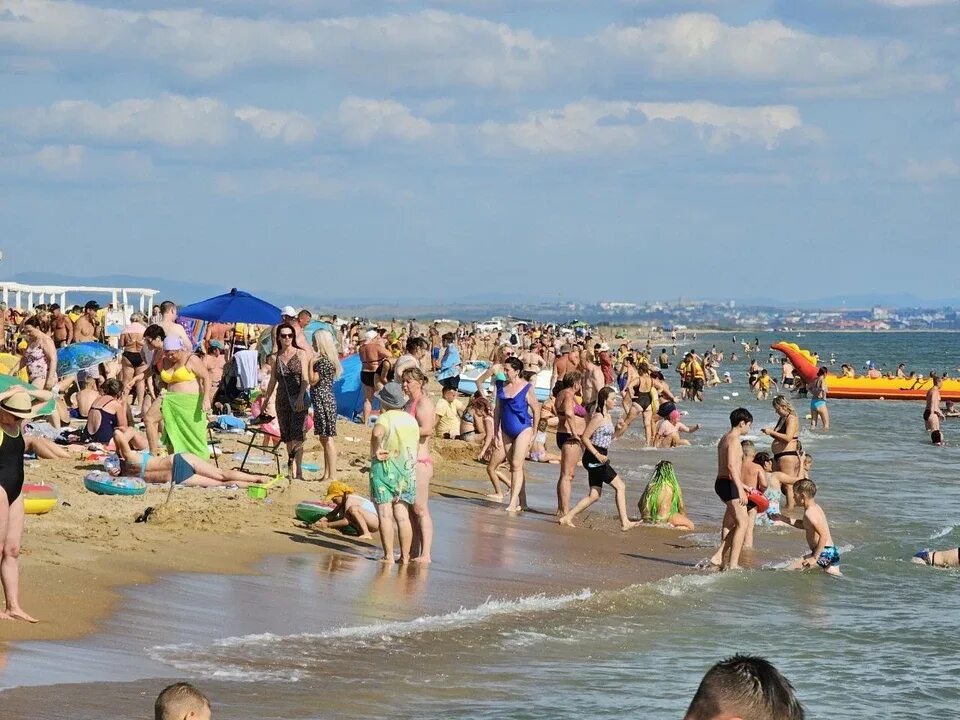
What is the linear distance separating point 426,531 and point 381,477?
0.74 m

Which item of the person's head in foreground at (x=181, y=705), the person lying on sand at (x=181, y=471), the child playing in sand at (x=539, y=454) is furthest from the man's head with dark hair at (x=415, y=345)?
the person's head in foreground at (x=181, y=705)

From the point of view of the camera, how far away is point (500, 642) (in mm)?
8188

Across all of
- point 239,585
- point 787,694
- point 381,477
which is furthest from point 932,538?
point 787,694

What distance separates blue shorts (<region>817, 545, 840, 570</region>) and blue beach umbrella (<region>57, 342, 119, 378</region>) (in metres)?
9.39

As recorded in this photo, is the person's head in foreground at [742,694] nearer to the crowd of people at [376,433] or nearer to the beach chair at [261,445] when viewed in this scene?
the crowd of people at [376,433]

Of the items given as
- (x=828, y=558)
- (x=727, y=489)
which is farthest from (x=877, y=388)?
(x=727, y=489)

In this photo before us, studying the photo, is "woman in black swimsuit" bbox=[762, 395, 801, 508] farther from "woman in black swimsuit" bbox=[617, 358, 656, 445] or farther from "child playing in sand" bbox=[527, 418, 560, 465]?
"woman in black swimsuit" bbox=[617, 358, 656, 445]

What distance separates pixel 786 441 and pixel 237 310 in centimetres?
611

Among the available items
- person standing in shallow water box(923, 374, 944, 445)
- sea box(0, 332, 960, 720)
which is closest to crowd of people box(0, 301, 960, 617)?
sea box(0, 332, 960, 720)

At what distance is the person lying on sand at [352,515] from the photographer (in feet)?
35.4

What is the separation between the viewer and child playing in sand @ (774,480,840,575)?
1105 centimetres

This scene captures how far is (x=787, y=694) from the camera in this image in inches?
88.2

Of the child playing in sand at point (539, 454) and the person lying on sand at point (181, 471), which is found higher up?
the person lying on sand at point (181, 471)

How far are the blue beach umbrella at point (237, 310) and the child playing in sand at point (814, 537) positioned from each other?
652 cm
